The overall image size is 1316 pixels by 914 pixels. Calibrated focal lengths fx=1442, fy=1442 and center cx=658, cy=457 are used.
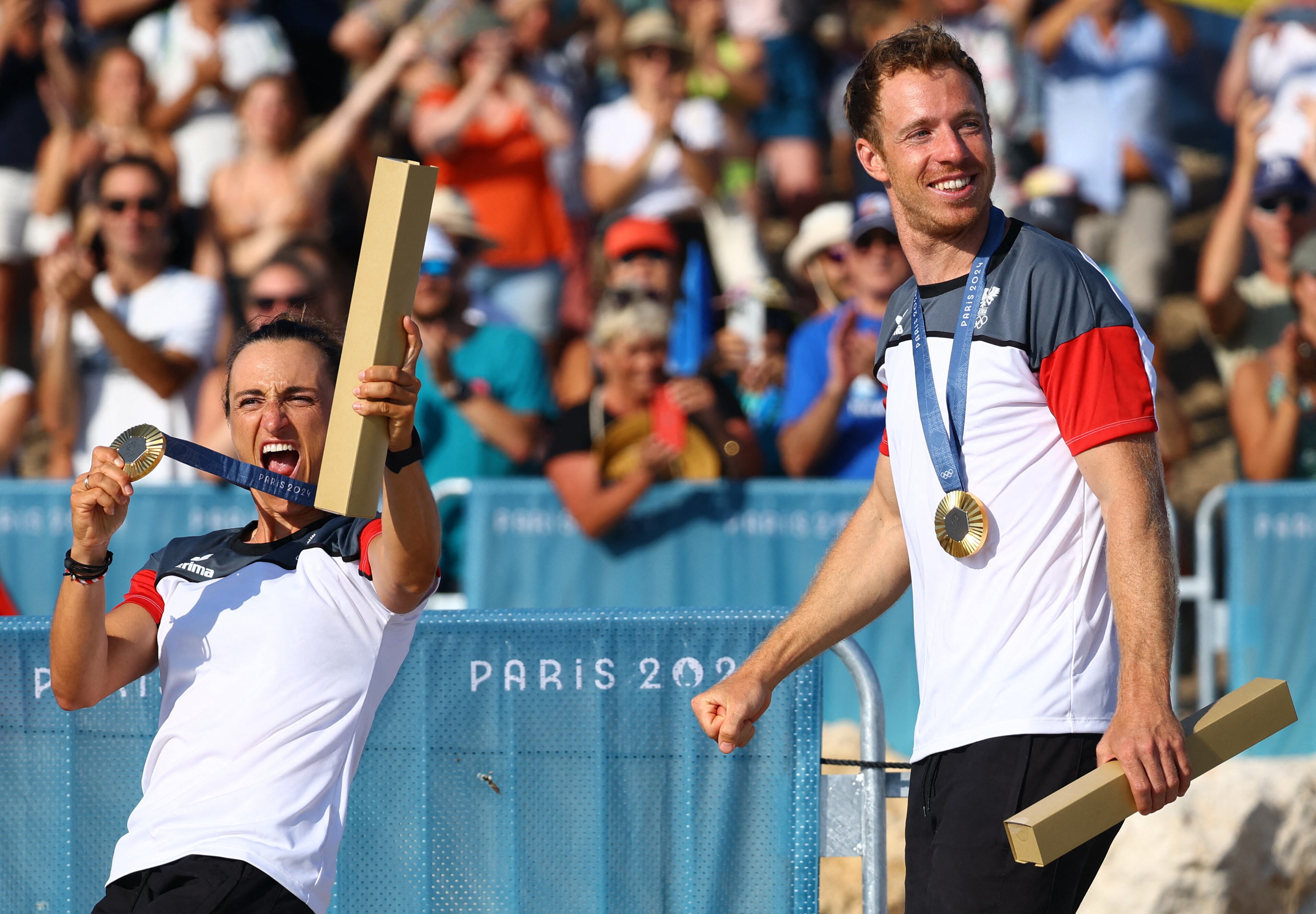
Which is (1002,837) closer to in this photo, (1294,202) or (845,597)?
(845,597)

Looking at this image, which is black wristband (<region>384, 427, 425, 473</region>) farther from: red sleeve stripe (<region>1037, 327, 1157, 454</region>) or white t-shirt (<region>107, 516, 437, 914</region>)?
red sleeve stripe (<region>1037, 327, 1157, 454</region>)

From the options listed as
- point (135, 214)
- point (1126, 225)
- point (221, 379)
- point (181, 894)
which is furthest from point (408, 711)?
point (1126, 225)

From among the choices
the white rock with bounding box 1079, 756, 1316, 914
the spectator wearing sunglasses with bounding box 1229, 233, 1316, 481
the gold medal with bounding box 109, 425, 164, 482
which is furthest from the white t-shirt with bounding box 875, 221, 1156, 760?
the spectator wearing sunglasses with bounding box 1229, 233, 1316, 481

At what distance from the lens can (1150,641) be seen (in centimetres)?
227

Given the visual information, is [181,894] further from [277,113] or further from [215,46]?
[215,46]

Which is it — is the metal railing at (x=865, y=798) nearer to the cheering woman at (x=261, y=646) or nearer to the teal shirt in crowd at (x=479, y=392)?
the cheering woman at (x=261, y=646)

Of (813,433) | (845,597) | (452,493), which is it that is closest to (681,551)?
(813,433)

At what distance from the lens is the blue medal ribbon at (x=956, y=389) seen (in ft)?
8.30

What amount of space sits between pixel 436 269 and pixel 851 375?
205 cm

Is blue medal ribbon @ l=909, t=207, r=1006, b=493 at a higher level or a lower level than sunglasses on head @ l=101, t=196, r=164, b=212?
lower

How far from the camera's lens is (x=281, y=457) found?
2.82 m

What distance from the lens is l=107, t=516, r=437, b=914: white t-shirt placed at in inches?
101

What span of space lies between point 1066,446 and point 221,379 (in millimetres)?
5524

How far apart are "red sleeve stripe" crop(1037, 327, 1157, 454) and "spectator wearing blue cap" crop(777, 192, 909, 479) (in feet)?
13.8
